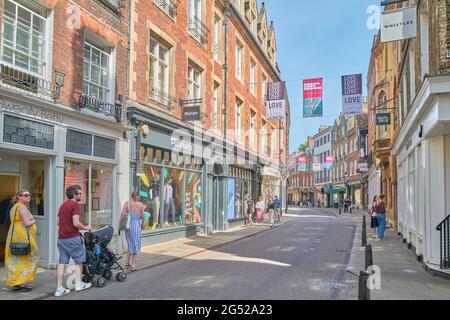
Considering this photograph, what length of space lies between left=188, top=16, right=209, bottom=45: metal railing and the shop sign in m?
8.92

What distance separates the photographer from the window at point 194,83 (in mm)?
17297

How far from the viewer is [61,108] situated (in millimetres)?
9633

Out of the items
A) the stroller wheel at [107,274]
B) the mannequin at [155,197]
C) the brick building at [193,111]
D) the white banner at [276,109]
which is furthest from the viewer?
the white banner at [276,109]

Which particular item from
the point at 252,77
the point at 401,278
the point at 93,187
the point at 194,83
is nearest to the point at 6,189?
the point at 93,187

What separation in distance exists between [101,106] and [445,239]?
28.8 feet

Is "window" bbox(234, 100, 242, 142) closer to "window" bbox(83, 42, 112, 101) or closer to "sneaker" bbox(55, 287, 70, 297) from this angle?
"window" bbox(83, 42, 112, 101)

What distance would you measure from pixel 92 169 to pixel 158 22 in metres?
6.00

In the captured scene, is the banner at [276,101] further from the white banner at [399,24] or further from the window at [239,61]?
the white banner at [399,24]

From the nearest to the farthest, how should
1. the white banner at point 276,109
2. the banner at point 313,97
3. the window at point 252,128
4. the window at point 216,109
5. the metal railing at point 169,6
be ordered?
the metal railing at point 169,6 → the banner at point 313,97 → the window at point 216,109 → the white banner at point 276,109 → the window at point 252,128

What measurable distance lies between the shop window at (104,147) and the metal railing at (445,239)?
819cm

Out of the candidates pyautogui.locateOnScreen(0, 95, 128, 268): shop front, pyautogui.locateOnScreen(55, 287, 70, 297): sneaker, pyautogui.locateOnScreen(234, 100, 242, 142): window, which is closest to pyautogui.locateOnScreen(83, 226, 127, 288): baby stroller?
pyautogui.locateOnScreen(55, 287, 70, 297): sneaker

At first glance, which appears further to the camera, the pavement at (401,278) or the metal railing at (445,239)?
the metal railing at (445,239)

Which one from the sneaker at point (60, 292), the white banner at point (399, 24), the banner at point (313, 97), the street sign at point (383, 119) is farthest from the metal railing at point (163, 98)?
the street sign at point (383, 119)

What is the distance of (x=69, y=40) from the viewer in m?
10.2
